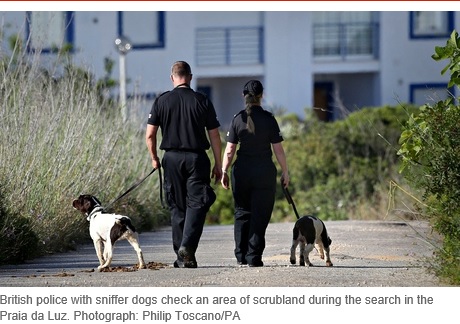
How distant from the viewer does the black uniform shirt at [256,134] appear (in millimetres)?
12930

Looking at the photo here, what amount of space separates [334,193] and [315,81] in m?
14.7

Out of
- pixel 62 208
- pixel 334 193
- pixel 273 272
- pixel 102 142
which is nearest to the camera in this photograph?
pixel 273 272

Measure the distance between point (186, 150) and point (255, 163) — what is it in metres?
0.75

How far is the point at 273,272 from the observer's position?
12195 millimetres

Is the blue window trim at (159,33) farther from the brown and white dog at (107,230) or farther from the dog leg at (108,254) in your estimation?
the dog leg at (108,254)

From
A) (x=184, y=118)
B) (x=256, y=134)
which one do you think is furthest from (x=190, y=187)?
(x=256, y=134)

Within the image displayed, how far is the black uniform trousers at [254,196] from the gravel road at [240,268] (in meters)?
0.26

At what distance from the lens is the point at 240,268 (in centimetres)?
1274

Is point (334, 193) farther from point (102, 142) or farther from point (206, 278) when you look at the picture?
point (206, 278)

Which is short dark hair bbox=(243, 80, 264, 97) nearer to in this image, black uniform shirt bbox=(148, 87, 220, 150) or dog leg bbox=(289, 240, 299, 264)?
black uniform shirt bbox=(148, 87, 220, 150)

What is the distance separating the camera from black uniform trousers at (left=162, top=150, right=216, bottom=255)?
1266cm

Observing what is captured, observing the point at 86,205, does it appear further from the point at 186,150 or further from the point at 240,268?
the point at 240,268

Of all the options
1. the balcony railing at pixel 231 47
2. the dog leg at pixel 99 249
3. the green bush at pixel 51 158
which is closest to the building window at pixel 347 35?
the balcony railing at pixel 231 47
